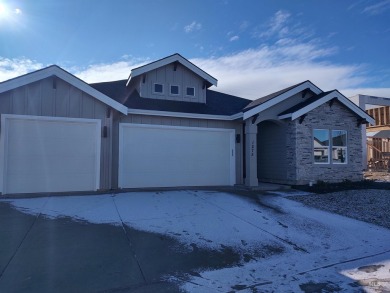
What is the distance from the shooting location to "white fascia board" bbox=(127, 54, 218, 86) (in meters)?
12.6

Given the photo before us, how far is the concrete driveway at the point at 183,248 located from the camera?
13.1 feet

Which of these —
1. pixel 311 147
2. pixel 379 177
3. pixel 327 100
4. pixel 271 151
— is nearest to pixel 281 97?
pixel 327 100

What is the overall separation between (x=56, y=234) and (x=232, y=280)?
3.38m

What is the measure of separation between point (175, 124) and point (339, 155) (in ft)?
23.4

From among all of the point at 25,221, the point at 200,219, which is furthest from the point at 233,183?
the point at 25,221

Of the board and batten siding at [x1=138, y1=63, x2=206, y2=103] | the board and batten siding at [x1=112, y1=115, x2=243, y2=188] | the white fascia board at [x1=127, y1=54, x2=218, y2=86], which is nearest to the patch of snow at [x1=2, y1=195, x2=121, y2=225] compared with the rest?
the board and batten siding at [x1=112, y1=115, x2=243, y2=188]

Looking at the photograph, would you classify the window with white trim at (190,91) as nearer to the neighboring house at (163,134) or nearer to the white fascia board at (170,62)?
the neighboring house at (163,134)

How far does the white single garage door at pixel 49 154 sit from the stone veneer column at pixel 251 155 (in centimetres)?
550

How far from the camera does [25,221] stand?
Result: 6301mm

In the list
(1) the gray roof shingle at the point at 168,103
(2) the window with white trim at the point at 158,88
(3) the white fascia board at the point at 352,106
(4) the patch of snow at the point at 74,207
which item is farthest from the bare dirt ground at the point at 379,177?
(4) the patch of snow at the point at 74,207

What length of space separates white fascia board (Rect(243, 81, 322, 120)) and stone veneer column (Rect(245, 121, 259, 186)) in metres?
0.56

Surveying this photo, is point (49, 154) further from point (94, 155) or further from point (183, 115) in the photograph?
point (183, 115)

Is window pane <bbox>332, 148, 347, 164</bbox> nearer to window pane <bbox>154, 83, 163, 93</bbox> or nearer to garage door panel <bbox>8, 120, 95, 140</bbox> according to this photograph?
window pane <bbox>154, 83, 163, 93</bbox>

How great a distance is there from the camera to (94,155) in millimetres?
9859
